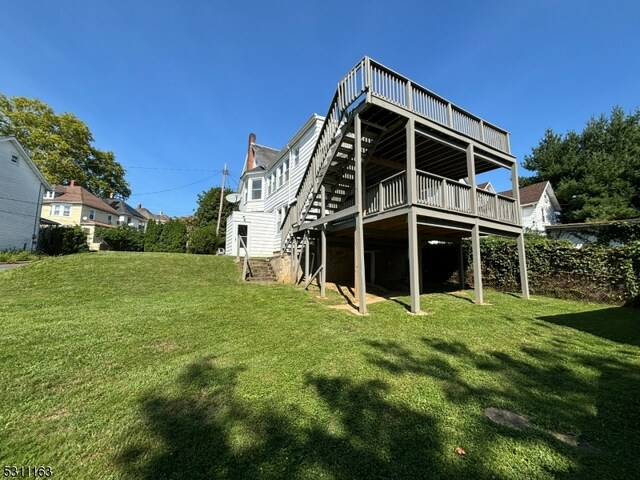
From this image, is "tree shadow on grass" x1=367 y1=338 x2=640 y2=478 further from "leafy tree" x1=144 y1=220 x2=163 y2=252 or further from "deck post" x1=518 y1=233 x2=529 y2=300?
"leafy tree" x1=144 y1=220 x2=163 y2=252

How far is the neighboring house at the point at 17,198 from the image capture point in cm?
1667

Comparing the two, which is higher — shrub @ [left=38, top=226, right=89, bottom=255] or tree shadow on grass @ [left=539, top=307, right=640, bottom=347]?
shrub @ [left=38, top=226, right=89, bottom=255]

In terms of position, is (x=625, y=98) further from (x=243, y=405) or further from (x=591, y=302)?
(x=243, y=405)

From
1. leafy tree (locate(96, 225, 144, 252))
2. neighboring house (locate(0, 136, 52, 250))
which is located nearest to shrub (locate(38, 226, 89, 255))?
neighboring house (locate(0, 136, 52, 250))

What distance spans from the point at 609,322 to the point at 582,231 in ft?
45.8

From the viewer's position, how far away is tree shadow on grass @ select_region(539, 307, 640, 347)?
18.0 ft

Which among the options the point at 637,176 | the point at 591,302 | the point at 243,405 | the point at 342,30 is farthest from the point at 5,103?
the point at 637,176

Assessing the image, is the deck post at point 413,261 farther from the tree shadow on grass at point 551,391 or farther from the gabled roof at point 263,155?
the gabled roof at point 263,155

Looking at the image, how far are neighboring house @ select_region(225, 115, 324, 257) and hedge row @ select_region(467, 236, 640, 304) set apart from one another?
9.30 meters

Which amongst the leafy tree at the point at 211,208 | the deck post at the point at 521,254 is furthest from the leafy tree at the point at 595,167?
the leafy tree at the point at 211,208

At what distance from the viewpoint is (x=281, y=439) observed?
2.46 m

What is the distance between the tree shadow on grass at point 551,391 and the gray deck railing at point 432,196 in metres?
4.04

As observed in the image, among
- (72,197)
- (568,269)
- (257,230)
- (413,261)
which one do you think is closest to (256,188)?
(257,230)

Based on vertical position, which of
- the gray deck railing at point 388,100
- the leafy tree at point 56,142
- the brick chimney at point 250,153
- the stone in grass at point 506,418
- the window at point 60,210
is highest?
the leafy tree at point 56,142
